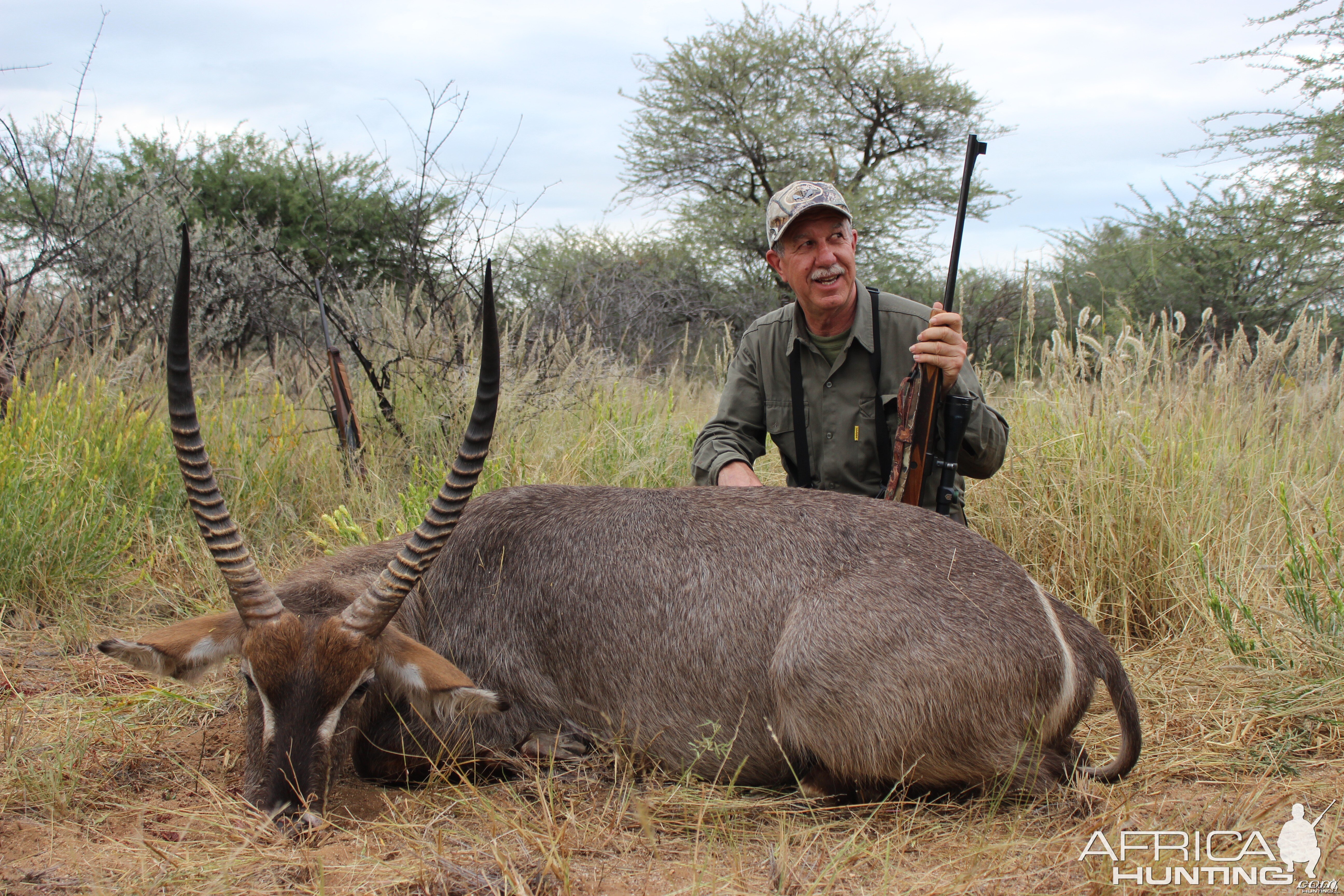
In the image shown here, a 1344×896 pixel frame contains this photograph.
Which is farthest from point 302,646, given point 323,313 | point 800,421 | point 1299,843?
point 323,313

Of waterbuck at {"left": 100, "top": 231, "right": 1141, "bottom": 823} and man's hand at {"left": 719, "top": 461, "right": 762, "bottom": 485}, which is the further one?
man's hand at {"left": 719, "top": 461, "right": 762, "bottom": 485}

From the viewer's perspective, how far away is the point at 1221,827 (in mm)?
2592

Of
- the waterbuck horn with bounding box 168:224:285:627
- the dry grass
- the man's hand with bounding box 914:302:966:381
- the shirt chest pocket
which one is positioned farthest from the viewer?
the shirt chest pocket

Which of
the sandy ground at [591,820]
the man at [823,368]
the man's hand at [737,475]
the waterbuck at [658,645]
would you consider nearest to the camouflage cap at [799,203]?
the man at [823,368]

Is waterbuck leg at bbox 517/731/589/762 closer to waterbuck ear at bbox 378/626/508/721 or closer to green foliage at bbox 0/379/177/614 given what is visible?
waterbuck ear at bbox 378/626/508/721

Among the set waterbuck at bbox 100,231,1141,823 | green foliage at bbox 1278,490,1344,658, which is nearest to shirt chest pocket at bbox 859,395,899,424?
waterbuck at bbox 100,231,1141,823

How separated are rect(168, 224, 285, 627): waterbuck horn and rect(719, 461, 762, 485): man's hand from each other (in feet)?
7.52

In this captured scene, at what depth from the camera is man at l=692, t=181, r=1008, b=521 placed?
15.3 ft

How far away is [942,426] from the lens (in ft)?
14.0

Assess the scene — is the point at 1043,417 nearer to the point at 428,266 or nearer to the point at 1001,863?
the point at 1001,863

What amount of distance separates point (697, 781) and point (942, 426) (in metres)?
1.97

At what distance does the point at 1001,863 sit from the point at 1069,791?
55cm

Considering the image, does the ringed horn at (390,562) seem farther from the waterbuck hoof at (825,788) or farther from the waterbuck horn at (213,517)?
the waterbuck hoof at (825,788)

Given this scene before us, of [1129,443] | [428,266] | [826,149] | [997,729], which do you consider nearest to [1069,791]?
[997,729]
